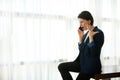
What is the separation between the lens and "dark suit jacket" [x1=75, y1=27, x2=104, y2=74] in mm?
2176

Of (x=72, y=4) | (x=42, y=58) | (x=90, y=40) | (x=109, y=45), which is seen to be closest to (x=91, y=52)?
(x=90, y=40)

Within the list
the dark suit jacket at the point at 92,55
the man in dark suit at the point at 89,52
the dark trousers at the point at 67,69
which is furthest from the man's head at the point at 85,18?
the dark trousers at the point at 67,69

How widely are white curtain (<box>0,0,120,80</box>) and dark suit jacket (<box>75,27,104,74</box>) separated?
1.05 m

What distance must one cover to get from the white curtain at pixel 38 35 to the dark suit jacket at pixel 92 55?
3.45 feet

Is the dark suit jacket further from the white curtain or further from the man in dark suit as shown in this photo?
the white curtain

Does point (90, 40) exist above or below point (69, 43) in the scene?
above

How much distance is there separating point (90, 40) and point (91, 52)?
13 centimetres

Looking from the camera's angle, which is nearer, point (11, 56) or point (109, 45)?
point (11, 56)

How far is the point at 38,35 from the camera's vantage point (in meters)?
3.15

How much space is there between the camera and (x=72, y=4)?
3434 mm

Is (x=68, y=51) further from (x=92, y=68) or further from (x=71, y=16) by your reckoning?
(x=92, y=68)

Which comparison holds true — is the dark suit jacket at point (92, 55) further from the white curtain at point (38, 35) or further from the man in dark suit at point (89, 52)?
the white curtain at point (38, 35)

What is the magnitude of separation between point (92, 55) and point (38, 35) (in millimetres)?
1171

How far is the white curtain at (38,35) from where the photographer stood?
2941mm
